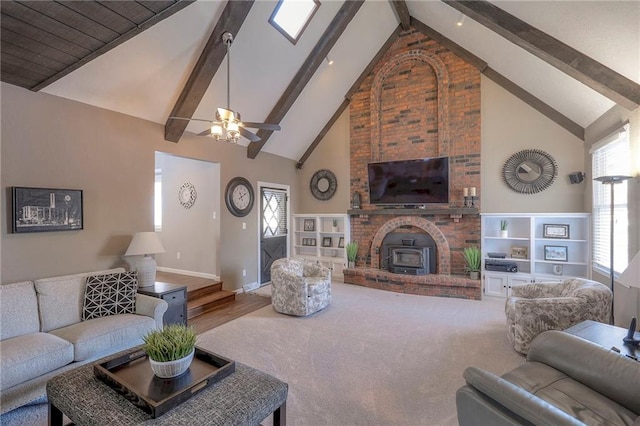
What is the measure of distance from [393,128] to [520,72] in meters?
2.34

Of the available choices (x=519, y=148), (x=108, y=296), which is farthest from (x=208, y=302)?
(x=519, y=148)

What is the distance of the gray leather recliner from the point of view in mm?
1371

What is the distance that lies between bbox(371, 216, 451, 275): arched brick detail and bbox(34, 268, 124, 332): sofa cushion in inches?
194

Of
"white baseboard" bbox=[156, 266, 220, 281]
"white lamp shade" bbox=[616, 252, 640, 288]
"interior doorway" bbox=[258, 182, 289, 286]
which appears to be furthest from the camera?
"interior doorway" bbox=[258, 182, 289, 286]

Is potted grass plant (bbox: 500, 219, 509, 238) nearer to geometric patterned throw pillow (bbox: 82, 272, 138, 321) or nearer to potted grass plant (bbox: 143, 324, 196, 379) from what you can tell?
potted grass plant (bbox: 143, 324, 196, 379)

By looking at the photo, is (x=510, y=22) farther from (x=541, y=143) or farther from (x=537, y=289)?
(x=537, y=289)

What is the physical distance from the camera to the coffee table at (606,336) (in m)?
2.07

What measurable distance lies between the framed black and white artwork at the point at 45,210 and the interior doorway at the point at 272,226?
332 cm

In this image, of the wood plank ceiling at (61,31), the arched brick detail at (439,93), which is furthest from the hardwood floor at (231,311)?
the arched brick detail at (439,93)

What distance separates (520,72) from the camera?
15.6 feet

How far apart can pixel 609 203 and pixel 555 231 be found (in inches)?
39.9

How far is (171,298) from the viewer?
12.0 feet

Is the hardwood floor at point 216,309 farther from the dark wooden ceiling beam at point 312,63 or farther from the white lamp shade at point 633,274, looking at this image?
the white lamp shade at point 633,274

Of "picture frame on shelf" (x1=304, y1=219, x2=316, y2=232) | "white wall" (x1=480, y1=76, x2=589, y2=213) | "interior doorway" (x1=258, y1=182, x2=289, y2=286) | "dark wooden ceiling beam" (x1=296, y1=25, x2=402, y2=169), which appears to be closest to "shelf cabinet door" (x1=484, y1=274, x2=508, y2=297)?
"white wall" (x1=480, y1=76, x2=589, y2=213)
